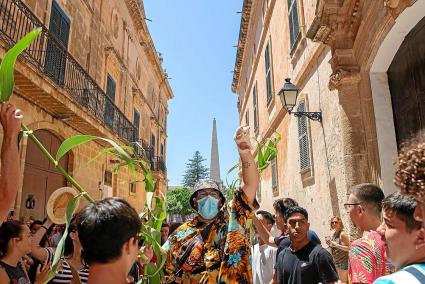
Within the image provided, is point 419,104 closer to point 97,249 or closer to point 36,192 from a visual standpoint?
point 97,249

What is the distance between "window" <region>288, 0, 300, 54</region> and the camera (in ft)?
25.5

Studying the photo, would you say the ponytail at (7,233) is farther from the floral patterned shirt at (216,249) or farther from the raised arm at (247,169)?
the raised arm at (247,169)

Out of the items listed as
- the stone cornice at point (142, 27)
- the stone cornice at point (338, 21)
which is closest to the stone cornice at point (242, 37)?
the stone cornice at point (142, 27)

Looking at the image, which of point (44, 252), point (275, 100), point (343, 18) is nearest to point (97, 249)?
point (44, 252)

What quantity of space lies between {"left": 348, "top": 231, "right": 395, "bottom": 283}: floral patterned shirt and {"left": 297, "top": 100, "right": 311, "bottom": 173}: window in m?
4.93

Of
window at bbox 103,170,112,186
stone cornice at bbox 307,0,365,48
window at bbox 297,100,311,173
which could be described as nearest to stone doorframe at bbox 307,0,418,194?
stone cornice at bbox 307,0,365,48

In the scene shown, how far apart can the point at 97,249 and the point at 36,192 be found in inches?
326

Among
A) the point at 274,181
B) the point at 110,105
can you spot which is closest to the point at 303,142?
the point at 274,181

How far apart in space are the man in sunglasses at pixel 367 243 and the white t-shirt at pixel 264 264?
2.17 m

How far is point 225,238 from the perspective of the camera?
2.23 m

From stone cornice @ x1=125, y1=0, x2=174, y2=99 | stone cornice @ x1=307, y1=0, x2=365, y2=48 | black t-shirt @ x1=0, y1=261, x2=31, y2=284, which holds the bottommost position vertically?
black t-shirt @ x1=0, y1=261, x2=31, y2=284

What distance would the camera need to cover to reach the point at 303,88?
745 centimetres

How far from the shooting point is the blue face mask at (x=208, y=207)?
243cm

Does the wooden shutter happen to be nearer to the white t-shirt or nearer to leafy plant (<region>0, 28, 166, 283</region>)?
the white t-shirt
